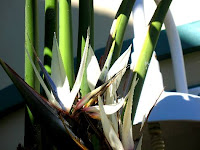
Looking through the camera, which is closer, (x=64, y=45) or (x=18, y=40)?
(x=64, y=45)

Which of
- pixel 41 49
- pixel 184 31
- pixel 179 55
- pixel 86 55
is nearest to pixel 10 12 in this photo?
pixel 41 49

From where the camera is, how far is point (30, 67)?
27.6 inches

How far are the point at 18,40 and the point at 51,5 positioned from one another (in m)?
1.58

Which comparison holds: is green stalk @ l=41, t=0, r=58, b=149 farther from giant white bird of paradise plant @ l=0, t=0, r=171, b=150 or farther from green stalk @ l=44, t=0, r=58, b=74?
giant white bird of paradise plant @ l=0, t=0, r=171, b=150

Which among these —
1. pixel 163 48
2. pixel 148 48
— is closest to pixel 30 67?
pixel 148 48

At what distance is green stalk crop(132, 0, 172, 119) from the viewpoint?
0.71m

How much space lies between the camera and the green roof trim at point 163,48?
1977 mm

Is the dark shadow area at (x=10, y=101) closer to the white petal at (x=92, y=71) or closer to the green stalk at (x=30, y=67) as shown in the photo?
the green stalk at (x=30, y=67)

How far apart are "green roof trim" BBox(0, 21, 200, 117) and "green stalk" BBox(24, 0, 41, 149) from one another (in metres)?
1.25

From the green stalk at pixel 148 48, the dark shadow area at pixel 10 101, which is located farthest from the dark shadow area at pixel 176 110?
the dark shadow area at pixel 10 101

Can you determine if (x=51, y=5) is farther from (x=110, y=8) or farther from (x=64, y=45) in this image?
(x=110, y=8)

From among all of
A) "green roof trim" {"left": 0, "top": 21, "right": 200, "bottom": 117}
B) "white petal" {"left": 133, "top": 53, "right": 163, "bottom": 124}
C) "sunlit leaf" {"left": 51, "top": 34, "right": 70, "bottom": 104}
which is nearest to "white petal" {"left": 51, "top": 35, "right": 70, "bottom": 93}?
"sunlit leaf" {"left": 51, "top": 34, "right": 70, "bottom": 104}

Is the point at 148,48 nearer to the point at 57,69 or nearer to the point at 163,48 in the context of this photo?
the point at 57,69

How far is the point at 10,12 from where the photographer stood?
238cm
